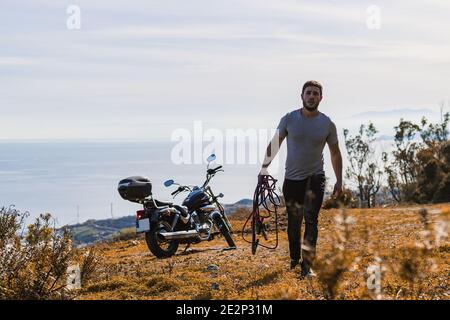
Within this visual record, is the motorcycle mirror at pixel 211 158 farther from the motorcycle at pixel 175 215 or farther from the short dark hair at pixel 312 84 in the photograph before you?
the short dark hair at pixel 312 84

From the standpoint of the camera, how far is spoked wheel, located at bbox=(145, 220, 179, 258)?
12195 mm

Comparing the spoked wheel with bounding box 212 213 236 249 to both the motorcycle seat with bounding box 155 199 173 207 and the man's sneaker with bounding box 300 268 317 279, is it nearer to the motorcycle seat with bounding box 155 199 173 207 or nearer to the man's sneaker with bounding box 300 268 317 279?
the motorcycle seat with bounding box 155 199 173 207

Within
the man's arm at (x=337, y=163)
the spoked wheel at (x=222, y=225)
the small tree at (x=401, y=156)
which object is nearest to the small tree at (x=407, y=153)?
the small tree at (x=401, y=156)

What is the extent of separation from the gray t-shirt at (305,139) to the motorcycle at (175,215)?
354 centimetres

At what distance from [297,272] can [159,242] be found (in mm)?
3636

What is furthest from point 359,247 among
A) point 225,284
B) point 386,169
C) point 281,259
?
point 386,169

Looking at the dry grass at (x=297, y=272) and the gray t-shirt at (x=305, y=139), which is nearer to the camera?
the dry grass at (x=297, y=272)

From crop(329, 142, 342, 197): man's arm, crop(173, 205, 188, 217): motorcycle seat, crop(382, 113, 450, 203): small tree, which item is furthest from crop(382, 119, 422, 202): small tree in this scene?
crop(329, 142, 342, 197): man's arm

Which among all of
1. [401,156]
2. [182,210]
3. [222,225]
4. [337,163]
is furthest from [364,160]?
[337,163]

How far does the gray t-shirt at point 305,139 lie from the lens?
29.7 ft

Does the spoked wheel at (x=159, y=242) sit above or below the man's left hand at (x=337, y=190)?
below

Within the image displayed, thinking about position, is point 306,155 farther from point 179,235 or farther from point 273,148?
point 179,235

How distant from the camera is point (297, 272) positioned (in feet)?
31.3

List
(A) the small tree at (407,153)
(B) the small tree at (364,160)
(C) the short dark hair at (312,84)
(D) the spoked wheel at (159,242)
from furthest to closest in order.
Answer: (B) the small tree at (364,160), (A) the small tree at (407,153), (D) the spoked wheel at (159,242), (C) the short dark hair at (312,84)
